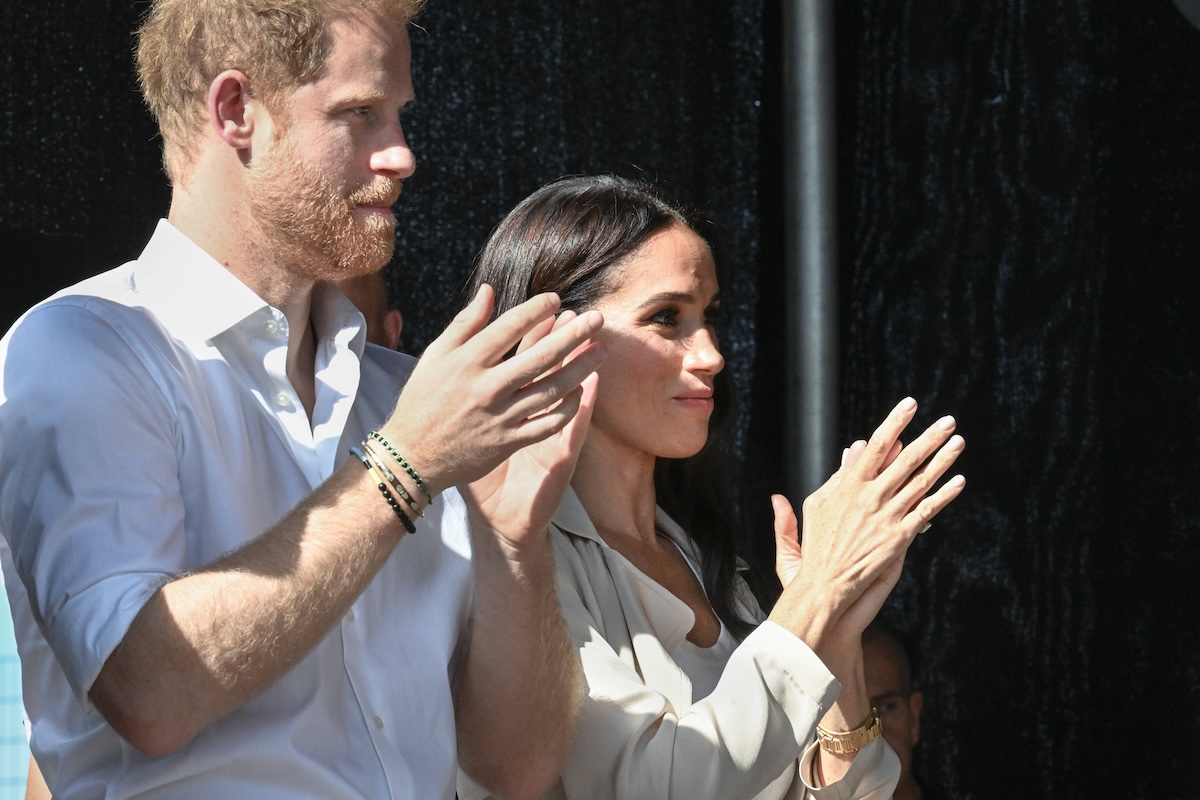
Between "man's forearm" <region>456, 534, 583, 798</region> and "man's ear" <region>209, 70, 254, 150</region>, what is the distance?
0.53 m

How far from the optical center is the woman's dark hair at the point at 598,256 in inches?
86.4

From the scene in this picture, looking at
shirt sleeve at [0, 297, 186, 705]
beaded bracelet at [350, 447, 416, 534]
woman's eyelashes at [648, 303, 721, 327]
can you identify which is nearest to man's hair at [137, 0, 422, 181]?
shirt sleeve at [0, 297, 186, 705]

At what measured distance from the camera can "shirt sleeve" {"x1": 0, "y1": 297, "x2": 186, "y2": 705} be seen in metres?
1.37

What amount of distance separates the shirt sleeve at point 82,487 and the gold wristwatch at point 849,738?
0.98 metres

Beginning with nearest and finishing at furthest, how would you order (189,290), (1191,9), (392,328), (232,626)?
(232,626) < (189,290) < (392,328) < (1191,9)

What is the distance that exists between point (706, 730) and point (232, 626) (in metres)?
0.73

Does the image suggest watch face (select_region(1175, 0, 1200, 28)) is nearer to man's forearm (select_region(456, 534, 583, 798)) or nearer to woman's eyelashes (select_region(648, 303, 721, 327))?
woman's eyelashes (select_region(648, 303, 721, 327))

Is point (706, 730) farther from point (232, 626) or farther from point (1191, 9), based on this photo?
point (1191, 9)

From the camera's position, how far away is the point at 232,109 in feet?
5.57

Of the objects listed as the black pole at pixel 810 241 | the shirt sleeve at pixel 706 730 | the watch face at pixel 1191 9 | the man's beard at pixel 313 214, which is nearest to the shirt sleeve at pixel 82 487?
the man's beard at pixel 313 214

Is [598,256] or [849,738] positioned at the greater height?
[598,256]

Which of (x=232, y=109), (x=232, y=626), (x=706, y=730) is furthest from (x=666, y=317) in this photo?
(x=232, y=626)

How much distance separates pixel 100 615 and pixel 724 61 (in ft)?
5.94

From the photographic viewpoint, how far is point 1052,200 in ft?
8.81
